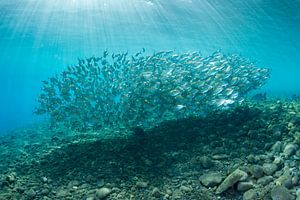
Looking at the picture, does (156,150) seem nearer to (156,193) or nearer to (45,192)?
(156,193)

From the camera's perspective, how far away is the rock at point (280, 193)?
18.2 feet

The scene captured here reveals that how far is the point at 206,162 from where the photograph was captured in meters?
8.19

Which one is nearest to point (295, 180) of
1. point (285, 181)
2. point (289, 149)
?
point (285, 181)

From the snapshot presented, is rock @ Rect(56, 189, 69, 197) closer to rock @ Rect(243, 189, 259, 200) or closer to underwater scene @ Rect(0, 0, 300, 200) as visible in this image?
underwater scene @ Rect(0, 0, 300, 200)

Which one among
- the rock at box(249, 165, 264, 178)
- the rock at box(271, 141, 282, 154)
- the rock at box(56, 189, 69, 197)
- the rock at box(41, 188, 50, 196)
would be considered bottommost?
the rock at box(41, 188, 50, 196)

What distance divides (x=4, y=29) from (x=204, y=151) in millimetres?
28977

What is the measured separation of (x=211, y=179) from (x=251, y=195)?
3.97ft

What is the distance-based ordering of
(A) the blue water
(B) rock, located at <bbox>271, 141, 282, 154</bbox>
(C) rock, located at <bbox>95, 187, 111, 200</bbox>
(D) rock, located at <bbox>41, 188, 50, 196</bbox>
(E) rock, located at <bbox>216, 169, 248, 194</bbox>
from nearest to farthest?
(E) rock, located at <bbox>216, 169, 248, 194</bbox> → (C) rock, located at <bbox>95, 187, 111, 200</bbox> → (D) rock, located at <bbox>41, 188, 50, 196</bbox> → (B) rock, located at <bbox>271, 141, 282, 154</bbox> → (A) the blue water

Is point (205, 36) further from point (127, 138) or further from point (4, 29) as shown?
point (127, 138)

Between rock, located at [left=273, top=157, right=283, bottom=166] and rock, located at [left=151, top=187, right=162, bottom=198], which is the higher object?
rock, located at [left=273, top=157, right=283, bottom=166]

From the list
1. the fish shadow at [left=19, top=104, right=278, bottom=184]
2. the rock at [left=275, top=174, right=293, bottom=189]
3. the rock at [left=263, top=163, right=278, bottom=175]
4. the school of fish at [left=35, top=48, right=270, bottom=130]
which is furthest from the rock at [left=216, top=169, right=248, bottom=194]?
Result: the school of fish at [left=35, top=48, right=270, bottom=130]

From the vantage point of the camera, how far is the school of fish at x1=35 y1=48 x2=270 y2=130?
1036cm

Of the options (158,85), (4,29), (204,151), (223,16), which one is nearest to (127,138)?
(158,85)

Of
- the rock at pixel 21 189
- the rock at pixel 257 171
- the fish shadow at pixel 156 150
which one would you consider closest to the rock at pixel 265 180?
the rock at pixel 257 171
